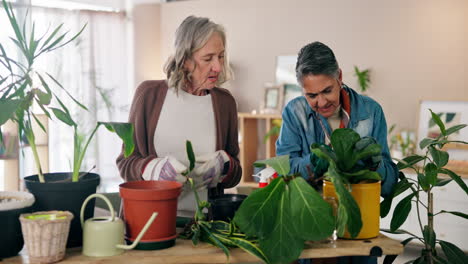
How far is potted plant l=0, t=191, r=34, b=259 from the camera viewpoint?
1479 millimetres

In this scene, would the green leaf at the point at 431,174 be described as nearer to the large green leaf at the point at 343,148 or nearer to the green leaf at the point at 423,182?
the green leaf at the point at 423,182

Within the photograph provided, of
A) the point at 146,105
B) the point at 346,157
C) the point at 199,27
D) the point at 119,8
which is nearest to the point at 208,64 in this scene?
the point at 199,27

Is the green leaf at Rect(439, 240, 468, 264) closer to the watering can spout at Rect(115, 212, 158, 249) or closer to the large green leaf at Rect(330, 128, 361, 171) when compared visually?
the large green leaf at Rect(330, 128, 361, 171)

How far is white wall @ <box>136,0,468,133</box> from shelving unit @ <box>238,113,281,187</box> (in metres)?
0.24

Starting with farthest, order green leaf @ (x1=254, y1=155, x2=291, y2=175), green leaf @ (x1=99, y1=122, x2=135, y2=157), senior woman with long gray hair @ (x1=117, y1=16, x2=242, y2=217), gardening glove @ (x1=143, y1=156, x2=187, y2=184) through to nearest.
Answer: senior woman with long gray hair @ (x1=117, y1=16, x2=242, y2=217) → gardening glove @ (x1=143, y1=156, x2=187, y2=184) → green leaf @ (x1=254, y1=155, x2=291, y2=175) → green leaf @ (x1=99, y1=122, x2=135, y2=157)

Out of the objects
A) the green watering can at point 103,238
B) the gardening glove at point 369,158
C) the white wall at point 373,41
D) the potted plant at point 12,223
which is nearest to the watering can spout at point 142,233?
the green watering can at point 103,238

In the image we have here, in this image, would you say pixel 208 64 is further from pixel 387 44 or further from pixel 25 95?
pixel 387 44

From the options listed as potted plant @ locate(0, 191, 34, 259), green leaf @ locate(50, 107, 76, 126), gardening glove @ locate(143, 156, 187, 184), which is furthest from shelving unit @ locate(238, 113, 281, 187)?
potted plant @ locate(0, 191, 34, 259)

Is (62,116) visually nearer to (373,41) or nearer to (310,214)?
(310,214)

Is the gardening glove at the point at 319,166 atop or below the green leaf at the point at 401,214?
atop

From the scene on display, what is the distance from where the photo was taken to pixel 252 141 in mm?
6738

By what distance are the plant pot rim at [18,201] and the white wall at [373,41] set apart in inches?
127

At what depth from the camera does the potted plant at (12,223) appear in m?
1.48

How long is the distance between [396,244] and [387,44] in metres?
4.31
